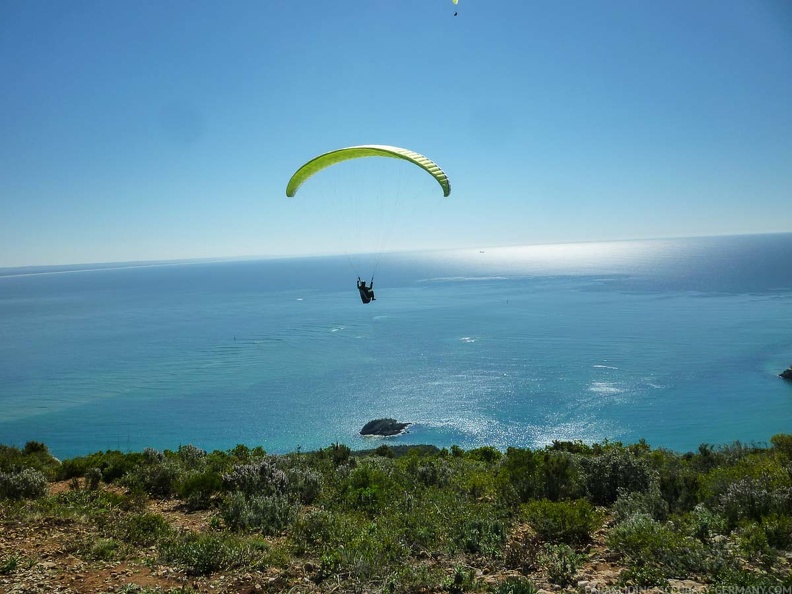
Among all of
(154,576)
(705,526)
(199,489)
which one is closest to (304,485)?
(199,489)

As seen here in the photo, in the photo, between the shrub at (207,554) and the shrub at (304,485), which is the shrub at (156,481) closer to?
the shrub at (304,485)

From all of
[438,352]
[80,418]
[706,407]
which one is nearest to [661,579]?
[706,407]

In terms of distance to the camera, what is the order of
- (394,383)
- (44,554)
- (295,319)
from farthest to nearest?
(295,319) < (394,383) < (44,554)

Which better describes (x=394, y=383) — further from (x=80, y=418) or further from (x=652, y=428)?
(x=80, y=418)

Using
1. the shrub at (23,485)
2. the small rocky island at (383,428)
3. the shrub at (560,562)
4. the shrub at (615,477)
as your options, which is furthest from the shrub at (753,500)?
the small rocky island at (383,428)

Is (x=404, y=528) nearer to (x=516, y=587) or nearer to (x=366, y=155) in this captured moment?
(x=516, y=587)
